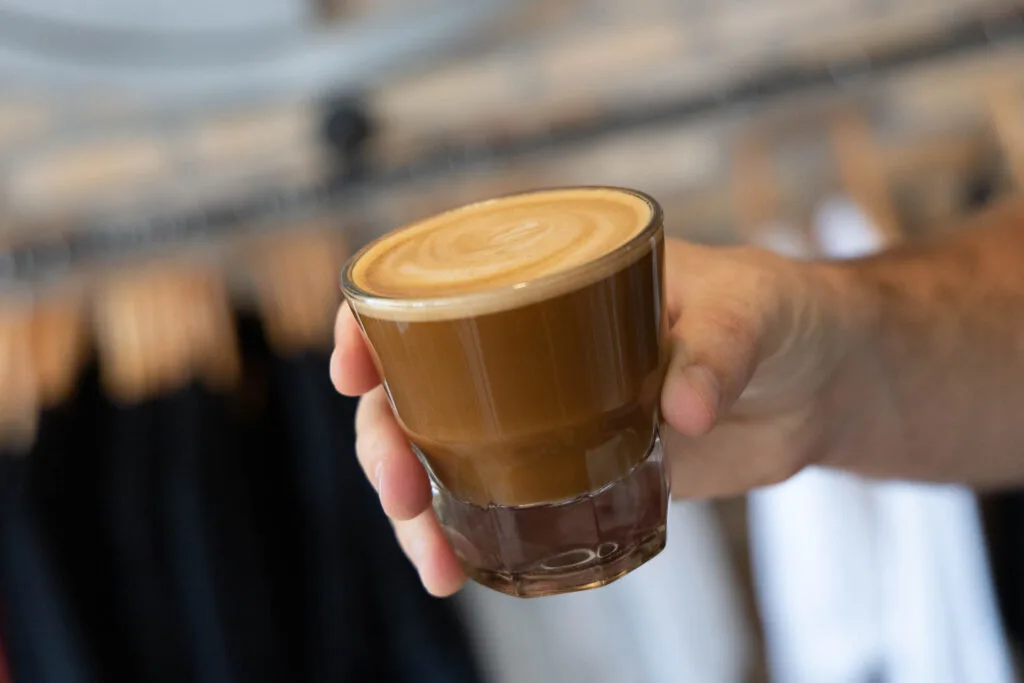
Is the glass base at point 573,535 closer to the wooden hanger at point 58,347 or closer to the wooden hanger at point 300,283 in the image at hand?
the wooden hanger at point 300,283

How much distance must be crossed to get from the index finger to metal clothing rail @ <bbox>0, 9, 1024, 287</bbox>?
648 mm

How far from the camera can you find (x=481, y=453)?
0.57 m

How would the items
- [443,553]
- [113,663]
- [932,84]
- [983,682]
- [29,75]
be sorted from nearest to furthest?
[443,553], [113,663], [983,682], [29,75], [932,84]

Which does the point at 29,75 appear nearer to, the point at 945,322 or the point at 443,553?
the point at 443,553

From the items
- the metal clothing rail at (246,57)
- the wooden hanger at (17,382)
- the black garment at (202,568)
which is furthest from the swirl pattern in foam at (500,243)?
the metal clothing rail at (246,57)

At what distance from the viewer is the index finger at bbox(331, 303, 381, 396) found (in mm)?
665

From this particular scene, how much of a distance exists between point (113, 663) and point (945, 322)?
3.15ft

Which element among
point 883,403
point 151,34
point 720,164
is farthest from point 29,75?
point 883,403

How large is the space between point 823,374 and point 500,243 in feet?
1.22

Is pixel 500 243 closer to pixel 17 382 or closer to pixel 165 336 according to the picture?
pixel 165 336

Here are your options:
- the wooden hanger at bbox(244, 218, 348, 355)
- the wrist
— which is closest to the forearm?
the wrist

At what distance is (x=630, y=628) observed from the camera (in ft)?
3.59

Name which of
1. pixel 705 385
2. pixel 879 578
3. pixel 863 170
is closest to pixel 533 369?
pixel 705 385

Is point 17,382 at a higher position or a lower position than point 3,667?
higher
